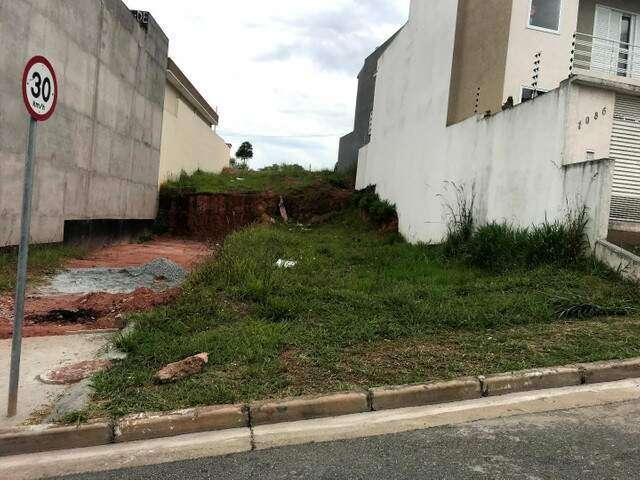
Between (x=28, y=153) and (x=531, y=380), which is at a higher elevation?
(x=28, y=153)

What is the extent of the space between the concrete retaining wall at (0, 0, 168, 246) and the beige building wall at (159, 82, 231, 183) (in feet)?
5.92

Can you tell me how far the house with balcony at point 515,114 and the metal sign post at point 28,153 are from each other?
23.5 feet

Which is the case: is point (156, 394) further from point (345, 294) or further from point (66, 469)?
point (345, 294)

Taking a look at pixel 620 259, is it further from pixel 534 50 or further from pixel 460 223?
pixel 534 50

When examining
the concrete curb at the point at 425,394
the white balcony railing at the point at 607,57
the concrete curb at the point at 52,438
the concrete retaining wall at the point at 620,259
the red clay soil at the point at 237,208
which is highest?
the white balcony railing at the point at 607,57

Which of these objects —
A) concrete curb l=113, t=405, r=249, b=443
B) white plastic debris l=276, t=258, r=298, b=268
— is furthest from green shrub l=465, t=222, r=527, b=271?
concrete curb l=113, t=405, r=249, b=443

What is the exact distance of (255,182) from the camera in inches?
921

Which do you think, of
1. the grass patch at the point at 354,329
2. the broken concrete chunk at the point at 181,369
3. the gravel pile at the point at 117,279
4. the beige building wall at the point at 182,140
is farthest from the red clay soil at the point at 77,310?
the beige building wall at the point at 182,140

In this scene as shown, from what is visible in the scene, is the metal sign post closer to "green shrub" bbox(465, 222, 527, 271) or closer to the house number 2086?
"green shrub" bbox(465, 222, 527, 271)

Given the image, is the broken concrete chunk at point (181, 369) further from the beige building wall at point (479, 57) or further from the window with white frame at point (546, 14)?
the window with white frame at point (546, 14)

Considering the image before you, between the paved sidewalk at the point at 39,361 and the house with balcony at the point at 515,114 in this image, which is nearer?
the paved sidewalk at the point at 39,361

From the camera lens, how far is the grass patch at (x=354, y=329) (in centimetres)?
432

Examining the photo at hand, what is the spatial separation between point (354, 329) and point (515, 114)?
6.21 m

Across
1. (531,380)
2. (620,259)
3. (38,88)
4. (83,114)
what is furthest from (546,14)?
(38,88)
